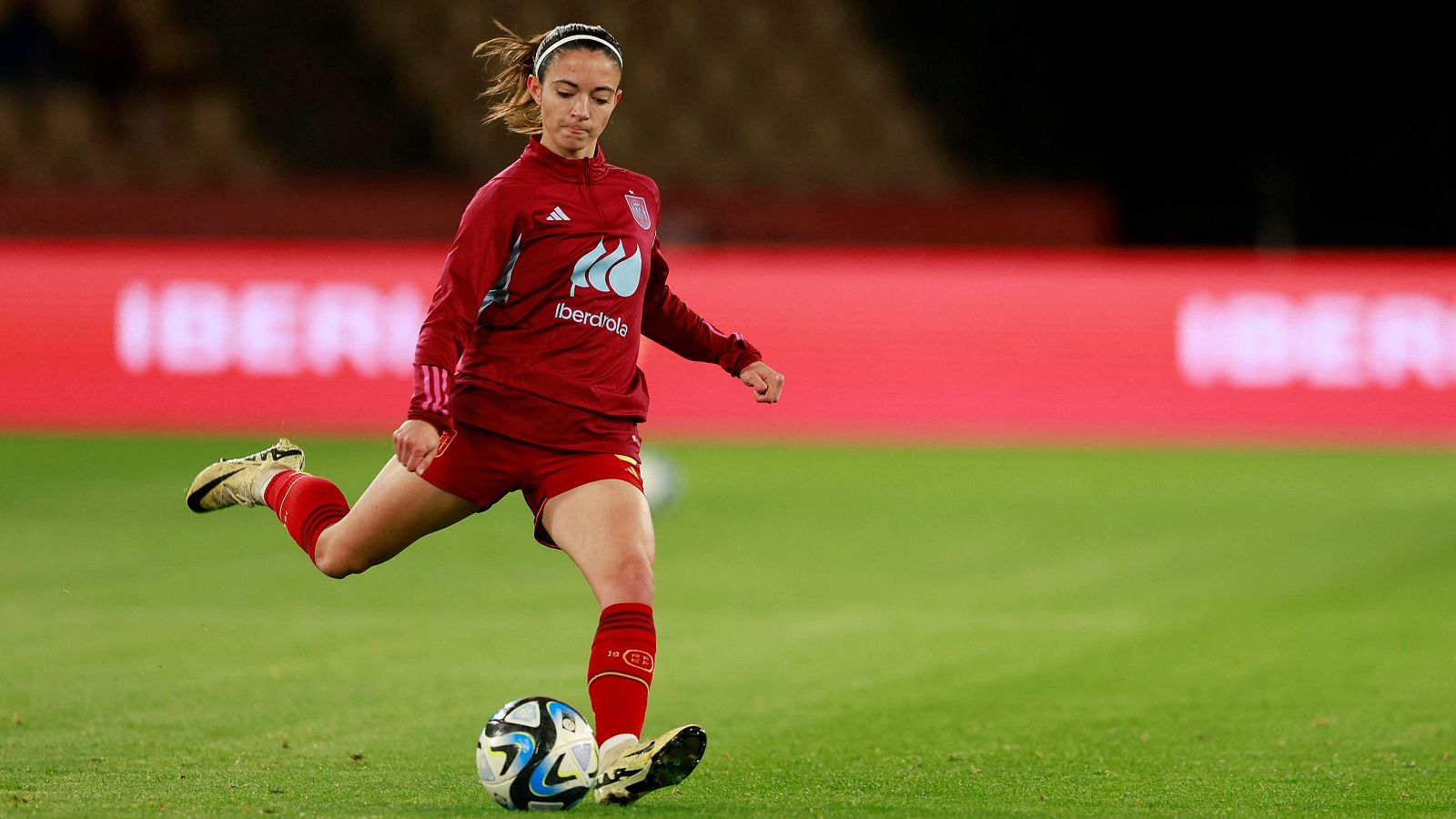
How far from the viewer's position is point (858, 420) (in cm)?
1540

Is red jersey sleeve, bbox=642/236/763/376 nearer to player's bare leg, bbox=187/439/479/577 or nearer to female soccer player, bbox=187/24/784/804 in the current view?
female soccer player, bbox=187/24/784/804

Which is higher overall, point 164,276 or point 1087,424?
point 164,276

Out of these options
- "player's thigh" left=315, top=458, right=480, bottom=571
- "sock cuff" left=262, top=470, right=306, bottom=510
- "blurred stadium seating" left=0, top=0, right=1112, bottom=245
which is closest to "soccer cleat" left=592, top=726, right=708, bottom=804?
"player's thigh" left=315, top=458, right=480, bottom=571

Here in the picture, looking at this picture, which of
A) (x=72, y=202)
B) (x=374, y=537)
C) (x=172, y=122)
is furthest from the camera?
(x=172, y=122)

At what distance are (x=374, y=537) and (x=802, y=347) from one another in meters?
10.3

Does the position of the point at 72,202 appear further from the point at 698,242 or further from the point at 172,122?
the point at 698,242

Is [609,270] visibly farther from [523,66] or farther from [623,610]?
[623,610]

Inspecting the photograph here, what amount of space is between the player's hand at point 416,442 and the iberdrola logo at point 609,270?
0.60m

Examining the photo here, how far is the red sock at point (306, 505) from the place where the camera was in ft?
17.9

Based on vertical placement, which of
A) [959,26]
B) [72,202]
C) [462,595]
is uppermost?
[959,26]

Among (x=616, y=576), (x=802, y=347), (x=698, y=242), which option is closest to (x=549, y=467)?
(x=616, y=576)

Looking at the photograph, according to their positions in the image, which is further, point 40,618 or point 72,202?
point 72,202

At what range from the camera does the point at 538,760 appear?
4.71 m

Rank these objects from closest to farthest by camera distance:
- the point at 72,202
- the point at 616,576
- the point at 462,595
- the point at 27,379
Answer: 1. the point at 616,576
2. the point at 462,595
3. the point at 27,379
4. the point at 72,202
